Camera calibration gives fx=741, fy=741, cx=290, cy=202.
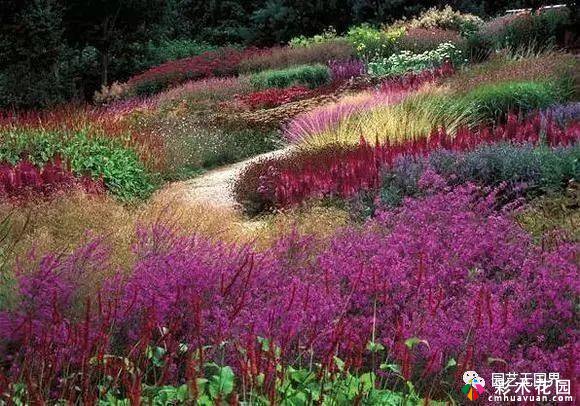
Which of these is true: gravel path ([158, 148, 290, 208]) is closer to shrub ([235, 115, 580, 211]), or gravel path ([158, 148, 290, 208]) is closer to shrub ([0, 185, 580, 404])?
shrub ([235, 115, 580, 211])

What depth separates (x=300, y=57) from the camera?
66.4 ft

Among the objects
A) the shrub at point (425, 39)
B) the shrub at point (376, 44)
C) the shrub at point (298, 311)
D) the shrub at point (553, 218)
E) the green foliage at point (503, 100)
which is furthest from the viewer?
the shrub at point (376, 44)

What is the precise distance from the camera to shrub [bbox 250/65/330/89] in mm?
17406

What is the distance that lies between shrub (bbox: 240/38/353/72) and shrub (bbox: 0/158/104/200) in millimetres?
13092

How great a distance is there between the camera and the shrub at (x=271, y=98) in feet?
45.9

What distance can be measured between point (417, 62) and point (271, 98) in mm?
4030

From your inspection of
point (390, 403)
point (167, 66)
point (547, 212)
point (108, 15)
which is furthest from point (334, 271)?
point (108, 15)

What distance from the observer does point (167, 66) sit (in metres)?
22.5

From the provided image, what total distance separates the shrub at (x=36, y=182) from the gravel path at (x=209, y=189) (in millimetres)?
895

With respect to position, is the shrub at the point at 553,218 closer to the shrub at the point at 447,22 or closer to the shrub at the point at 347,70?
the shrub at the point at 347,70

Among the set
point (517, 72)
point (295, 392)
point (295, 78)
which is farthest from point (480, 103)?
point (295, 78)

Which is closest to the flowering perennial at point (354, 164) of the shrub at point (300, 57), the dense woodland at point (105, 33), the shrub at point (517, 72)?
the shrub at point (517, 72)

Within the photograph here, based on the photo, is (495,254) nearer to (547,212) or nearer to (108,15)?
(547,212)

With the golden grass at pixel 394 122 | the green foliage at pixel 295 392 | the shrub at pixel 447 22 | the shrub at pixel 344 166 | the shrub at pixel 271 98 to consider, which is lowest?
the shrub at pixel 447 22
